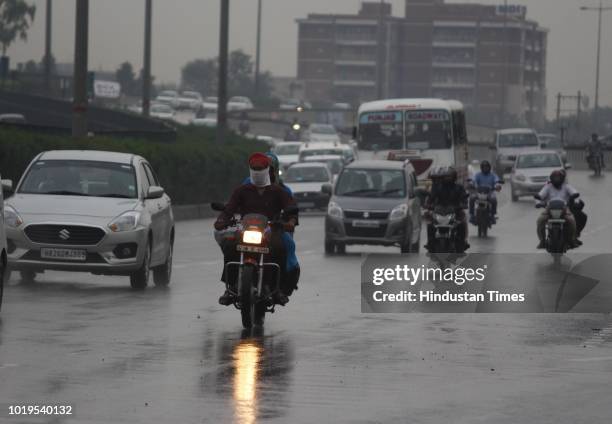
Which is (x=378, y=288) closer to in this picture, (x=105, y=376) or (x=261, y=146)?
(x=105, y=376)

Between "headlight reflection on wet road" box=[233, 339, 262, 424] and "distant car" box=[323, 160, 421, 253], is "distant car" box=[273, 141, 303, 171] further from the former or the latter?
"headlight reflection on wet road" box=[233, 339, 262, 424]

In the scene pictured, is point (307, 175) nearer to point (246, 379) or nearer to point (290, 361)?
point (290, 361)

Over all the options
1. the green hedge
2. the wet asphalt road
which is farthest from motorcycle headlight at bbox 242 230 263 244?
the green hedge

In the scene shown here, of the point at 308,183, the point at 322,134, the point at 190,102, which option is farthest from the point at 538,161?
the point at 190,102

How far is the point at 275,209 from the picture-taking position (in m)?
15.3

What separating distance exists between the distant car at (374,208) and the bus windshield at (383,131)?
16552 millimetres

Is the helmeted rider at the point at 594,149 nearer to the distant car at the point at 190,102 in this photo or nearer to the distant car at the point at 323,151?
the distant car at the point at 323,151

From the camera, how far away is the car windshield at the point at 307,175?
48.8 m

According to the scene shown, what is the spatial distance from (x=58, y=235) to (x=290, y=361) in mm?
7054

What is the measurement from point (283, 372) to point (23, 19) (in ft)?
455

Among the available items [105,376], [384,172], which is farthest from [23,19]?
[105,376]

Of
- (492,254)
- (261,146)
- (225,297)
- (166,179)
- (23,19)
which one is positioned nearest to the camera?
(225,297)

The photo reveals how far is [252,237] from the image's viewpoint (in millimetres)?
14891

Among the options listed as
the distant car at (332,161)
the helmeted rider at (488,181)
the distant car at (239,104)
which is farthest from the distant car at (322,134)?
the helmeted rider at (488,181)
